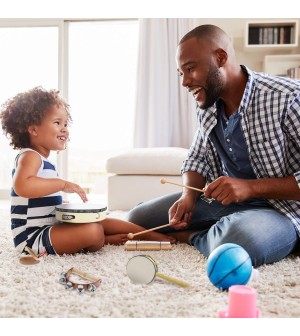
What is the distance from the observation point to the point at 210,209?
5.08 ft

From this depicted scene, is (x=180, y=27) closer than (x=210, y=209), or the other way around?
(x=210, y=209)

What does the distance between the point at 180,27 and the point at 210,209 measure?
255 cm

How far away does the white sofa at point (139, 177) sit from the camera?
265cm

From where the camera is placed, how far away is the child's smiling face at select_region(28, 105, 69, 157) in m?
1.48

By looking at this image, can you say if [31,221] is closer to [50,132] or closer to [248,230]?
[50,132]

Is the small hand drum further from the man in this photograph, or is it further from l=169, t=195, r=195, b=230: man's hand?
l=169, t=195, r=195, b=230: man's hand

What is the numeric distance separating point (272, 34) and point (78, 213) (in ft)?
8.89

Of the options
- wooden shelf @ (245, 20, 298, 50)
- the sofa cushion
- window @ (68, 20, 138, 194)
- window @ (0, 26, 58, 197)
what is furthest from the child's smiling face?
window @ (68, 20, 138, 194)

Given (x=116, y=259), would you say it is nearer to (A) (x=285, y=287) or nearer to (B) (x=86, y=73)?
(A) (x=285, y=287)

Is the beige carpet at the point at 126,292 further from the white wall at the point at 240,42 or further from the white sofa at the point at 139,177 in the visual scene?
the white wall at the point at 240,42

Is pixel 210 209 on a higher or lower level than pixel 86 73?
lower

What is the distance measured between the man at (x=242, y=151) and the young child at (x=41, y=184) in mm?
274
